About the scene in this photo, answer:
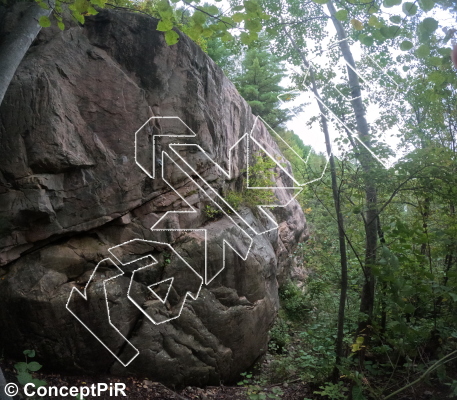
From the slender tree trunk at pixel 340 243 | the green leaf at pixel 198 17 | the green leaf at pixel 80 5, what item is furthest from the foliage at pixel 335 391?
the green leaf at pixel 80 5

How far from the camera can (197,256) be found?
5219mm

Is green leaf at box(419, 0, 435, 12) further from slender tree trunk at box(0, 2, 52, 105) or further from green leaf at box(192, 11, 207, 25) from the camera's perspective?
slender tree trunk at box(0, 2, 52, 105)

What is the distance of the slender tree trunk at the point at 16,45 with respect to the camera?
3687 mm

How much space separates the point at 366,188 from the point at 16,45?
435cm

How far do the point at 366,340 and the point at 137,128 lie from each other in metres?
4.11

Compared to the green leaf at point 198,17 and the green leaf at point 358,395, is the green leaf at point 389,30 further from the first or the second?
the green leaf at point 358,395

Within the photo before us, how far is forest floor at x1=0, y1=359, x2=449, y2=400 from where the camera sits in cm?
395

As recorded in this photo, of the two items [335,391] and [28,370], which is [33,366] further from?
[335,391]

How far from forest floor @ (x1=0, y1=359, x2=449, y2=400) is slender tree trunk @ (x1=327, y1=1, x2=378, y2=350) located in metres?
0.82

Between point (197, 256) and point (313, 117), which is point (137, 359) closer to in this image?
point (197, 256)

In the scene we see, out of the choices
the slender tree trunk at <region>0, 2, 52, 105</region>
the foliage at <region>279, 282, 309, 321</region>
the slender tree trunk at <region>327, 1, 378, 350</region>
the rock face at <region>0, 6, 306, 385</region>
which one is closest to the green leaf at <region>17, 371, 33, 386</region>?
the rock face at <region>0, 6, 306, 385</region>

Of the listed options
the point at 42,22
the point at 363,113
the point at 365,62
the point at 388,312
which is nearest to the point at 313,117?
the point at 363,113

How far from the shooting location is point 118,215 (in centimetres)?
494

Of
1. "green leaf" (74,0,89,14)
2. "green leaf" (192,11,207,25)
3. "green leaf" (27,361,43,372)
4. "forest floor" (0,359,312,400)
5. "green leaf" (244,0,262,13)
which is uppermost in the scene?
"green leaf" (74,0,89,14)
